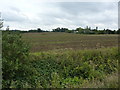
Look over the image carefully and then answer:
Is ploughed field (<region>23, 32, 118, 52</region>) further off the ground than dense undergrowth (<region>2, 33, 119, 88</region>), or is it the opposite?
ploughed field (<region>23, 32, 118, 52</region>)

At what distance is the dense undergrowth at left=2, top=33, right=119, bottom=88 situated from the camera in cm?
654

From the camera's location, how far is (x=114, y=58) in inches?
482

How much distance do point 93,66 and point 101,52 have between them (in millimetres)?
2309

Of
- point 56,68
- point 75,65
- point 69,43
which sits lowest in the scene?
point 56,68

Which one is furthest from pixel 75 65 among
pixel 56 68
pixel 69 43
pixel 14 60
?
pixel 69 43

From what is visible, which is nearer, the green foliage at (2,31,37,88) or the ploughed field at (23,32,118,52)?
the green foliage at (2,31,37,88)

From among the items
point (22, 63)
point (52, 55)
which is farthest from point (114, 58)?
point (22, 63)

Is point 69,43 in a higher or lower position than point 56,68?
higher

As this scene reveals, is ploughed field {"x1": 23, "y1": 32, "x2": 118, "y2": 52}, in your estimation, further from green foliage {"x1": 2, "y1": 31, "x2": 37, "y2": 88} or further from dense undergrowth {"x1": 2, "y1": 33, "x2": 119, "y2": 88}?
dense undergrowth {"x1": 2, "y1": 33, "x2": 119, "y2": 88}

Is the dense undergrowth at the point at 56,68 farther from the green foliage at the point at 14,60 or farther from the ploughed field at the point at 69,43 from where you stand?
the ploughed field at the point at 69,43

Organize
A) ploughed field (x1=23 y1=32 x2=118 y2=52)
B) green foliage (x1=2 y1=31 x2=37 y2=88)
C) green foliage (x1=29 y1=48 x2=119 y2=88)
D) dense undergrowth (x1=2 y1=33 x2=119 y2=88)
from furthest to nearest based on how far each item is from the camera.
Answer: ploughed field (x1=23 y1=32 x2=118 y2=52) < green foliage (x1=29 y1=48 x2=119 y2=88) < dense undergrowth (x1=2 y1=33 x2=119 y2=88) < green foliage (x1=2 y1=31 x2=37 y2=88)

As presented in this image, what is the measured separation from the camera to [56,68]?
10.3m

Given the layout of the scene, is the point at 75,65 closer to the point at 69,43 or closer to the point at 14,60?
the point at 14,60

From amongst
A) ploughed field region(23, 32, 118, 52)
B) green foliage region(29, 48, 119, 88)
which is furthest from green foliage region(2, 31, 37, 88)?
green foliage region(29, 48, 119, 88)
